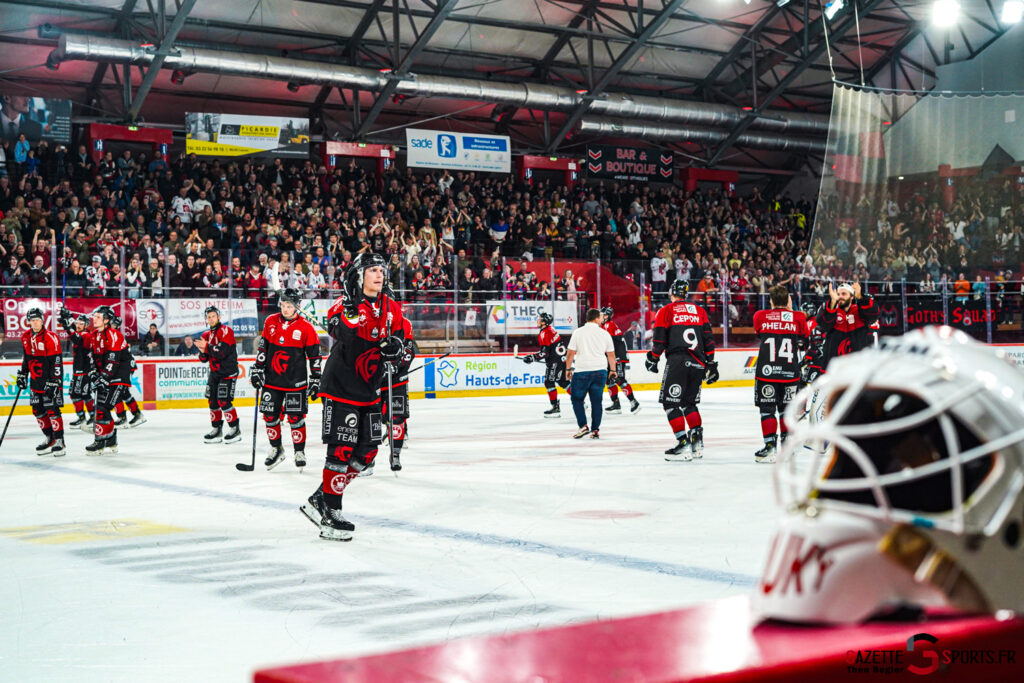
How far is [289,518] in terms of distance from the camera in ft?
21.9

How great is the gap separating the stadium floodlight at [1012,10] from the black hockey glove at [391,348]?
15537mm

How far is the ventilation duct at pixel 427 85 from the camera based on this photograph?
69.2 ft

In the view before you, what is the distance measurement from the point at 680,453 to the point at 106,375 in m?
6.04

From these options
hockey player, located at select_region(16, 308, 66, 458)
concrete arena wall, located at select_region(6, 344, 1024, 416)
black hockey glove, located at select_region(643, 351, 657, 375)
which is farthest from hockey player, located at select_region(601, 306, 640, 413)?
hockey player, located at select_region(16, 308, 66, 458)

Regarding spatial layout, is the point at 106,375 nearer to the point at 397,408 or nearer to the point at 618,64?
the point at 397,408

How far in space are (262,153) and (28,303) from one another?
31.8 ft

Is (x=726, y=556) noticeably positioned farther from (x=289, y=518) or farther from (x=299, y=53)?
(x=299, y=53)

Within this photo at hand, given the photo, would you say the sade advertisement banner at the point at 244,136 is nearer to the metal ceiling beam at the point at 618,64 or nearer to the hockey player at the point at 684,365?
the metal ceiling beam at the point at 618,64

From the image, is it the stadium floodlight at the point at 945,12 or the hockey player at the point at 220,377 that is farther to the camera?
the stadium floodlight at the point at 945,12

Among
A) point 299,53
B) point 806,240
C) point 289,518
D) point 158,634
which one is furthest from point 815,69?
point 158,634

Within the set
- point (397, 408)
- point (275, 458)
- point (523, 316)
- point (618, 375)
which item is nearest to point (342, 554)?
point (397, 408)

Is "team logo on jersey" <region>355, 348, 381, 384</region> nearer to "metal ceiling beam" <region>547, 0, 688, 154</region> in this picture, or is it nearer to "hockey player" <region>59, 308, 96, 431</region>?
"hockey player" <region>59, 308, 96, 431</region>

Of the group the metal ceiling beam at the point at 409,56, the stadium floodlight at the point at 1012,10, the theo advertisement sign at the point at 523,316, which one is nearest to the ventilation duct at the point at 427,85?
the metal ceiling beam at the point at 409,56

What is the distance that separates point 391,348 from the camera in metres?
5.94
